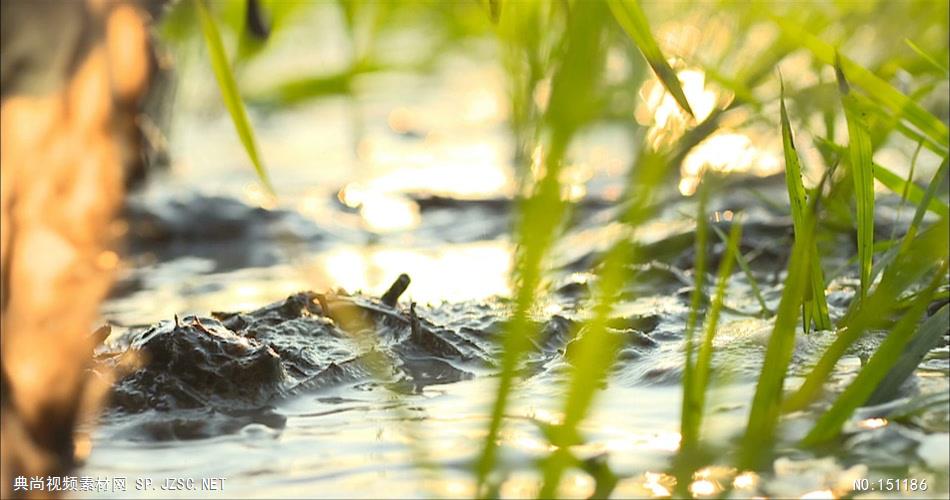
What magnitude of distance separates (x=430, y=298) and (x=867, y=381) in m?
1.27

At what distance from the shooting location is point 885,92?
69.6 inches

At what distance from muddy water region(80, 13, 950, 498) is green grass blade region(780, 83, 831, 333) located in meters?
0.04

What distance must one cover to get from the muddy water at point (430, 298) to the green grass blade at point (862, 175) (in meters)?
0.16

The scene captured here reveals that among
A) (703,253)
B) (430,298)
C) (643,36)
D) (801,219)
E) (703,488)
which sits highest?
(430,298)

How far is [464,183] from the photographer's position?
411cm

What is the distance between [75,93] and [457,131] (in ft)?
12.3

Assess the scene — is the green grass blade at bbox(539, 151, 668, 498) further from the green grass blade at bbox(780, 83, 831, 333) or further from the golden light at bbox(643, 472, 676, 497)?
the green grass blade at bbox(780, 83, 831, 333)

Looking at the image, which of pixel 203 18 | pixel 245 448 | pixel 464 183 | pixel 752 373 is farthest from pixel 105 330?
pixel 464 183

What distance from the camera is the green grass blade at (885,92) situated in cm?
177

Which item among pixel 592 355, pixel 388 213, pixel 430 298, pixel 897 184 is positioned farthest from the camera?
pixel 388 213

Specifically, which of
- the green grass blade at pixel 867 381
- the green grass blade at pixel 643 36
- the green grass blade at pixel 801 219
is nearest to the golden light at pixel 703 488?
the green grass blade at pixel 867 381

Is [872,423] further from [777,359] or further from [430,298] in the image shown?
[430,298]

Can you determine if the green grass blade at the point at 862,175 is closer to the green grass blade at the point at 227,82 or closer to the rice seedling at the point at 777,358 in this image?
the rice seedling at the point at 777,358

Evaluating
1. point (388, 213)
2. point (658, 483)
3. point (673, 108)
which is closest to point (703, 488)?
point (658, 483)
